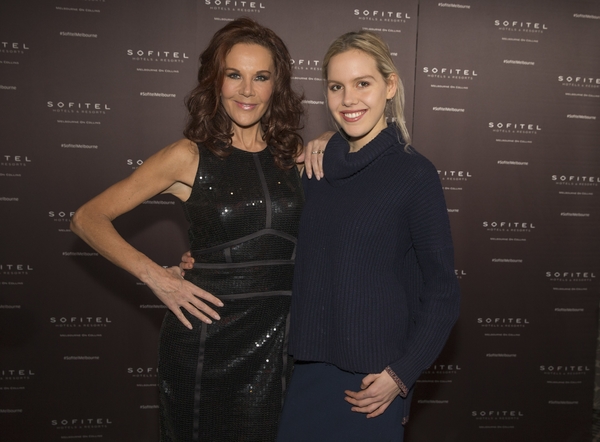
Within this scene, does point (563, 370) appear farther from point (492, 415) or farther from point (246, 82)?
point (246, 82)

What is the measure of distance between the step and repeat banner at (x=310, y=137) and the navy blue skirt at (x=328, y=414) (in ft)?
6.41

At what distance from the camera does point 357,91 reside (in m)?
1.60

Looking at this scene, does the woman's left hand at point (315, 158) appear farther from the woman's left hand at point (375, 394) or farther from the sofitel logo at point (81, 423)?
the sofitel logo at point (81, 423)

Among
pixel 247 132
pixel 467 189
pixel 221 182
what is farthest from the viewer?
pixel 467 189

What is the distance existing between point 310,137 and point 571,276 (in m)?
2.00

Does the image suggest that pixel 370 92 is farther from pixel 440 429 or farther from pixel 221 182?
pixel 440 429

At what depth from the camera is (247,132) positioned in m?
2.01

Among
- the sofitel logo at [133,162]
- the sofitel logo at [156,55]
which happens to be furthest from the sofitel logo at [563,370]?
the sofitel logo at [156,55]

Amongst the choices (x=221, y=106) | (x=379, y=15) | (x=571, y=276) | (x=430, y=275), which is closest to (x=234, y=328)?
(x=430, y=275)

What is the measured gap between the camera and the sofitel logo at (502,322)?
11.8ft

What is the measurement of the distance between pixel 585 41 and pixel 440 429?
9.06 ft

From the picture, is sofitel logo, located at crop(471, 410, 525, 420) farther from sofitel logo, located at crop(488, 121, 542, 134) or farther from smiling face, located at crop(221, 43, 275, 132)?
smiling face, located at crop(221, 43, 275, 132)

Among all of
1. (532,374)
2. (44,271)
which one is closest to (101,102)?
(44,271)

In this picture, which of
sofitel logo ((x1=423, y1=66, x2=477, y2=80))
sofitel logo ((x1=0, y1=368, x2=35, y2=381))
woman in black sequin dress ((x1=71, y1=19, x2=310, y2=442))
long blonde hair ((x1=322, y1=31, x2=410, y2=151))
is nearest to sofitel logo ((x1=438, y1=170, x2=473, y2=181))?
sofitel logo ((x1=423, y1=66, x2=477, y2=80))
